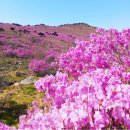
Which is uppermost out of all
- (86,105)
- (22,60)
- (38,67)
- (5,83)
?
(22,60)

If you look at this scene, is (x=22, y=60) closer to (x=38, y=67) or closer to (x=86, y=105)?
(x=38, y=67)

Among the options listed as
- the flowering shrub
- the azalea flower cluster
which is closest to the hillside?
the flowering shrub

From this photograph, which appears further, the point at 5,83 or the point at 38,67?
the point at 38,67

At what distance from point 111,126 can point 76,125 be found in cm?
44

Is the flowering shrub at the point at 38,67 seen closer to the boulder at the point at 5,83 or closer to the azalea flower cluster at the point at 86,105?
the boulder at the point at 5,83

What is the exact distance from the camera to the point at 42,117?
5156 mm

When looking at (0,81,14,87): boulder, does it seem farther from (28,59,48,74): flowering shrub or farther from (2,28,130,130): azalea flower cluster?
(2,28,130,130): azalea flower cluster

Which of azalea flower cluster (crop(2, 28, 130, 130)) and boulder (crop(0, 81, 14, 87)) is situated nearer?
azalea flower cluster (crop(2, 28, 130, 130))

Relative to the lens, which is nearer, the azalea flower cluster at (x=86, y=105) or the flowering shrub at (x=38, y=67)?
the azalea flower cluster at (x=86, y=105)

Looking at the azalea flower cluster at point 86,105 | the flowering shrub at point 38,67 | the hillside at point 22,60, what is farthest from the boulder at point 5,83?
the azalea flower cluster at point 86,105

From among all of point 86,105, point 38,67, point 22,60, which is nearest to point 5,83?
point 38,67

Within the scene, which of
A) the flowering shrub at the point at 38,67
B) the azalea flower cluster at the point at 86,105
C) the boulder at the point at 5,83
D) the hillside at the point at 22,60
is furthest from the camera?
the flowering shrub at the point at 38,67

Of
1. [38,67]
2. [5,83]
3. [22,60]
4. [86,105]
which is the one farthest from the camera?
[22,60]

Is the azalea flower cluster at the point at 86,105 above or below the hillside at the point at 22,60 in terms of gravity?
below
